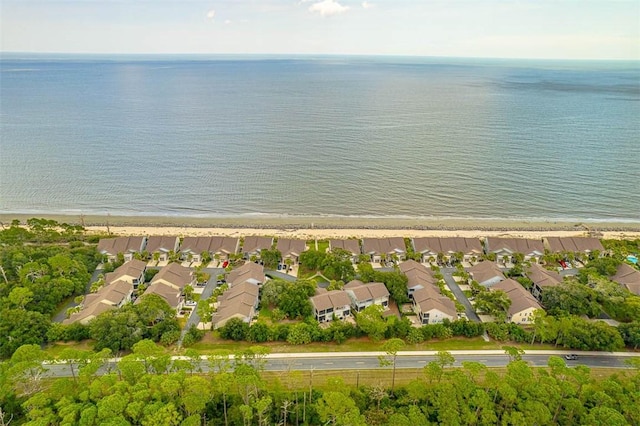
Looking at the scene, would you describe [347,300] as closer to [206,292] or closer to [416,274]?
[416,274]

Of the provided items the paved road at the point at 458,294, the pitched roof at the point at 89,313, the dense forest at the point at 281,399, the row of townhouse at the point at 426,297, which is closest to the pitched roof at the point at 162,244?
the pitched roof at the point at 89,313

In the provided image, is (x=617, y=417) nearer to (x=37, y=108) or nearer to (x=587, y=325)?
(x=587, y=325)

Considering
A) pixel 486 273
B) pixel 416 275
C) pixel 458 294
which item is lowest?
pixel 458 294

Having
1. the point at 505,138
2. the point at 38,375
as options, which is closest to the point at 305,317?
the point at 38,375

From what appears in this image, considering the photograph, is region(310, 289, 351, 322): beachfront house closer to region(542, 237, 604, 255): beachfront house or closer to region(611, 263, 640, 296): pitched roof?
region(542, 237, 604, 255): beachfront house

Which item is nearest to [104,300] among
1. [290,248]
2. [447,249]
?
[290,248]

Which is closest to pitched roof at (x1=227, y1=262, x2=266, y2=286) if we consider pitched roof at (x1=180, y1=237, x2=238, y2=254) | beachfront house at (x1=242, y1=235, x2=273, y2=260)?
beachfront house at (x1=242, y1=235, x2=273, y2=260)

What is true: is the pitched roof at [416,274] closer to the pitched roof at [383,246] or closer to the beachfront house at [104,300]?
the pitched roof at [383,246]
